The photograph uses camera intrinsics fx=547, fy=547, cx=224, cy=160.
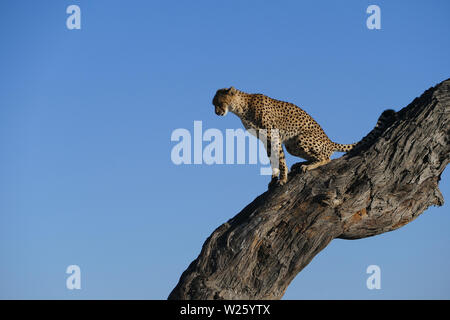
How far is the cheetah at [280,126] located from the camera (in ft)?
28.9

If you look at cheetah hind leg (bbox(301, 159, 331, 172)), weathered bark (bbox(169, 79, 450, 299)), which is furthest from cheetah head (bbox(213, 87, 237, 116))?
weathered bark (bbox(169, 79, 450, 299))

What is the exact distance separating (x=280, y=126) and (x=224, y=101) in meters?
1.03

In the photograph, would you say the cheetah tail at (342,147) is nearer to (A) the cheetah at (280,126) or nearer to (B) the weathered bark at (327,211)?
(A) the cheetah at (280,126)

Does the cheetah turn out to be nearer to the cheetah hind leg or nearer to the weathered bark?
the cheetah hind leg

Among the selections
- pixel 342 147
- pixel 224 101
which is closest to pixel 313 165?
pixel 342 147

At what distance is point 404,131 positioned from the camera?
8008 millimetres

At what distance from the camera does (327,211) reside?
305 inches

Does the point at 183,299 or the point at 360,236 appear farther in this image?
the point at 360,236

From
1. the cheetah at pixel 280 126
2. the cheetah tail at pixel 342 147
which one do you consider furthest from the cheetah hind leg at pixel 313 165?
the cheetah tail at pixel 342 147

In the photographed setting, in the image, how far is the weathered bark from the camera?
7.70 metres

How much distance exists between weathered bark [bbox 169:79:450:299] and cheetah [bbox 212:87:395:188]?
0.67 metres
